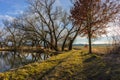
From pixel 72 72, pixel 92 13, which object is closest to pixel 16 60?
pixel 92 13

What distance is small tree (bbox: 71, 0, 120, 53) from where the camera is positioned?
1644 centimetres

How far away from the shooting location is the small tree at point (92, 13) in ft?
53.9

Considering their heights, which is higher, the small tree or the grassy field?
the small tree

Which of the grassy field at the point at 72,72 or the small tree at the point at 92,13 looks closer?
the grassy field at the point at 72,72

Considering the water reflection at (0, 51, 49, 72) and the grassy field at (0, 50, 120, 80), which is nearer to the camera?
the grassy field at (0, 50, 120, 80)

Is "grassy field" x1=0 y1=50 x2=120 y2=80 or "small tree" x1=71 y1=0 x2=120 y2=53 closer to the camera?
"grassy field" x1=0 y1=50 x2=120 y2=80

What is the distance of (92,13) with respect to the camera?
16.8m

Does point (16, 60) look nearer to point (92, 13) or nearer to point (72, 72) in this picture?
point (92, 13)

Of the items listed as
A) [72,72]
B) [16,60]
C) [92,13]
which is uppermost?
[92,13]

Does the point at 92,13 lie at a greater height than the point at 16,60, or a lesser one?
greater

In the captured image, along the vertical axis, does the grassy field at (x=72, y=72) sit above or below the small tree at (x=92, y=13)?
below

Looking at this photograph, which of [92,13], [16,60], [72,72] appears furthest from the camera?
[16,60]

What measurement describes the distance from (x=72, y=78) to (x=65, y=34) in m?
25.4

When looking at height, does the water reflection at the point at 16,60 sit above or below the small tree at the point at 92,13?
below
